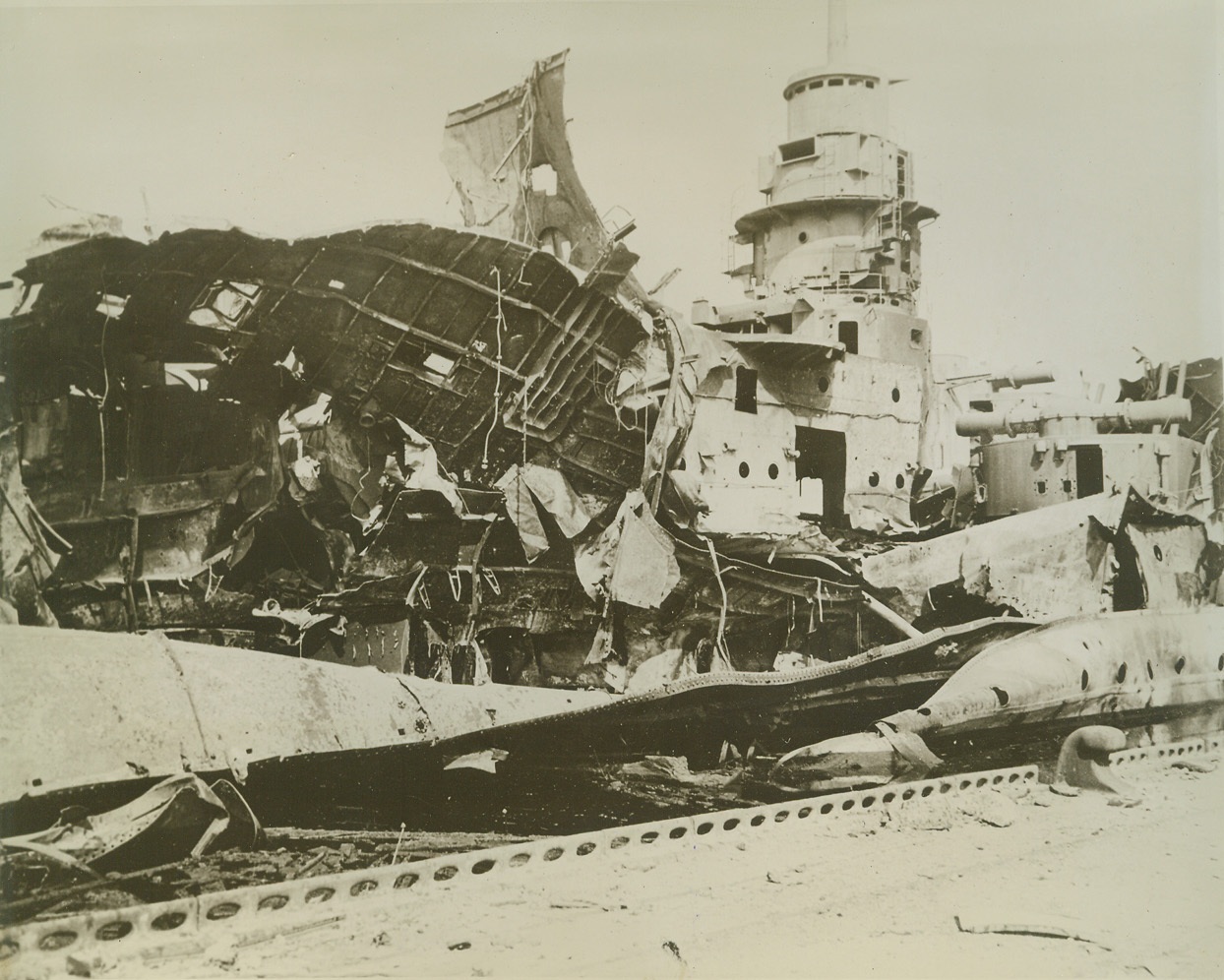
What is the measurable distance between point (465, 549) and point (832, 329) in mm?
7490

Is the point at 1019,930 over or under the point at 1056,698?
under

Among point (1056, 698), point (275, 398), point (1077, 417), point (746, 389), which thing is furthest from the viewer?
point (746, 389)

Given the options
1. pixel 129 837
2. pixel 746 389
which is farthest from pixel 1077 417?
pixel 129 837

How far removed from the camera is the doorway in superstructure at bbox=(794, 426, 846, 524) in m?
11.3

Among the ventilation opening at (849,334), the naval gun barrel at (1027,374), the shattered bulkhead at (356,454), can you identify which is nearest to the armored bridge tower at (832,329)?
the ventilation opening at (849,334)

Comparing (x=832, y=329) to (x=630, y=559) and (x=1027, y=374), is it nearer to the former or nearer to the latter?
(x=1027, y=374)

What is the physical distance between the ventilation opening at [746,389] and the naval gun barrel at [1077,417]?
2.52 meters

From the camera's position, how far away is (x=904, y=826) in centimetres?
598

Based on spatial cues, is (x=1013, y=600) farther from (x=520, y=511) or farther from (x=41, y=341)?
(x=41, y=341)

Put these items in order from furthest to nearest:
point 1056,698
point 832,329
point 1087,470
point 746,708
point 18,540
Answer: point 832,329 → point 1087,470 → point 1056,698 → point 746,708 → point 18,540

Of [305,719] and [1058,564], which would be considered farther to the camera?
[1058,564]

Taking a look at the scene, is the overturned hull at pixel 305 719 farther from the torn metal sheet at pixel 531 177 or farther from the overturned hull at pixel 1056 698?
the torn metal sheet at pixel 531 177

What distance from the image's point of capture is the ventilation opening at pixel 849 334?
1253 centimetres

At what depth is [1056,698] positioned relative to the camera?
6836 mm
